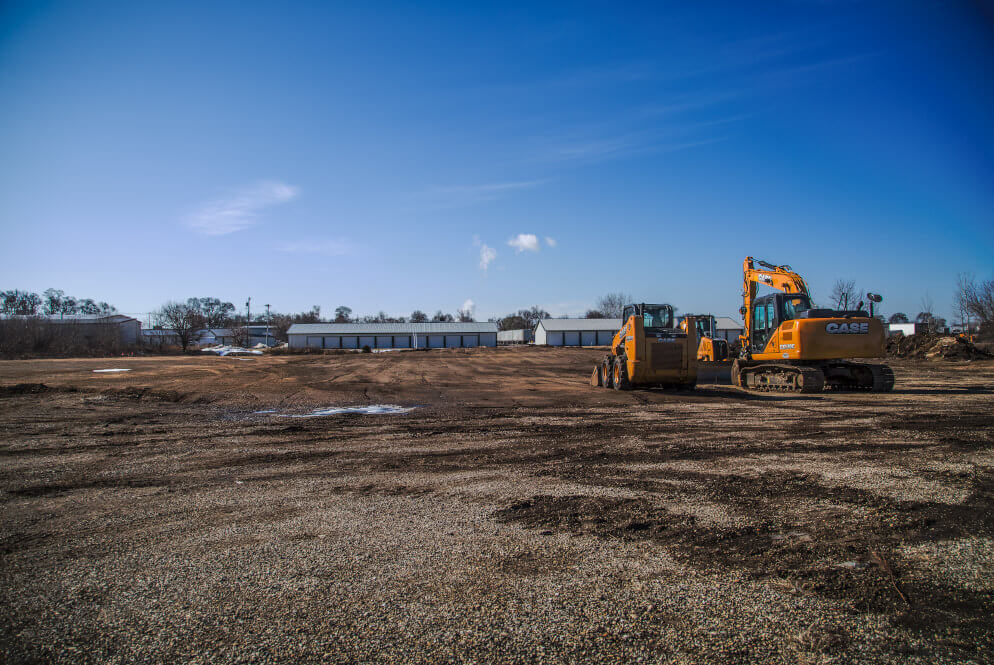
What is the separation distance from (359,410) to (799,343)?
1304cm

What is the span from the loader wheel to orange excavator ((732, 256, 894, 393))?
468 centimetres

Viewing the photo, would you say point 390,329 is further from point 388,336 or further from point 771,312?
point 771,312

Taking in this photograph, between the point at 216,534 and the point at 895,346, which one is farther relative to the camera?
the point at 895,346

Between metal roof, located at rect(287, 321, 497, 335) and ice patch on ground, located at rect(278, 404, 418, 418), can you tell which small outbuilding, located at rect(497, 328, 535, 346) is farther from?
ice patch on ground, located at rect(278, 404, 418, 418)

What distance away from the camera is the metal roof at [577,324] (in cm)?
8300

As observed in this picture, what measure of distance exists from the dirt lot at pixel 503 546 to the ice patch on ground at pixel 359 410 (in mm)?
3076

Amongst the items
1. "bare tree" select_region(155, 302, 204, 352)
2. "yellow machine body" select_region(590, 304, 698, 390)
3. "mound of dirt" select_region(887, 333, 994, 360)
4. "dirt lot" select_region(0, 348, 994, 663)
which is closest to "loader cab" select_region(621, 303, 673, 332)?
"yellow machine body" select_region(590, 304, 698, 390)

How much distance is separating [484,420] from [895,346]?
31.0 metres

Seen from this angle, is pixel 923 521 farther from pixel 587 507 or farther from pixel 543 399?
pixel 543 399

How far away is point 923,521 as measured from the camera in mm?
4973

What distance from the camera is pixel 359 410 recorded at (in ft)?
A: 45.6

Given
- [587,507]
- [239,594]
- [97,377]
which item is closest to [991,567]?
[587,507]

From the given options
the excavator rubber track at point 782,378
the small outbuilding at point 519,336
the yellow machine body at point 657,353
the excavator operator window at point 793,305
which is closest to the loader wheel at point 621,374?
the yellow machine body at point 657,353

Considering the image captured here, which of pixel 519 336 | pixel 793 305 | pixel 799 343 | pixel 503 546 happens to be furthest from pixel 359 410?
pixel 519 336
